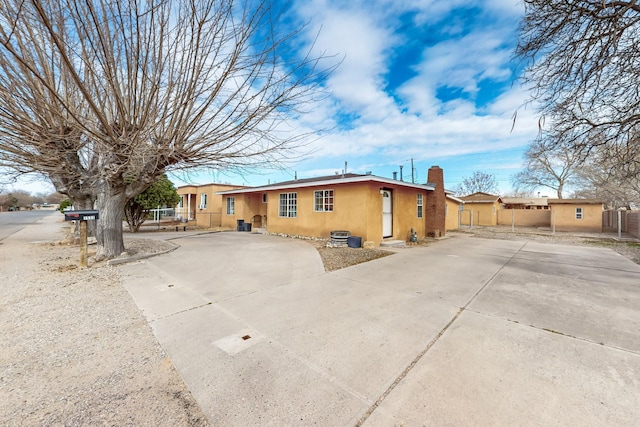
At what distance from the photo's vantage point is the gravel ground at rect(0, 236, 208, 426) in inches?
69.9

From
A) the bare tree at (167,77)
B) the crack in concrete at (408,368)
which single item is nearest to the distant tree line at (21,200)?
the bare tree at (167,77)

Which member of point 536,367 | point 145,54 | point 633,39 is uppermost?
point 633,39

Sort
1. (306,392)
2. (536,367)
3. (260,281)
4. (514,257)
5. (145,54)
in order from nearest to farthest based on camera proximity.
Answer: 1. (306,392)
2. (536,367)
3. (145,54)
4. (260,281)
5. (514,257)

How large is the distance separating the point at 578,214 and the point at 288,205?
2254 cm

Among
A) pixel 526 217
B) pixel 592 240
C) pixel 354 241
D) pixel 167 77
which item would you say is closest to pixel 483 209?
pixel 526 217

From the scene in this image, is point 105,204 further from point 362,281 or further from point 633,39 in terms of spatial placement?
point 633,39

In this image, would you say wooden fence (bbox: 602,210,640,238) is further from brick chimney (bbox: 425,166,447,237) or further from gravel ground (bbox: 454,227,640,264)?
brick chimney (bbox: 425,166,447,237)

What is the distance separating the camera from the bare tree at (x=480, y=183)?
37.0 meters

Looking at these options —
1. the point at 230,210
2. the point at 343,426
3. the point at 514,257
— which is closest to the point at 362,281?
the point at 343,426

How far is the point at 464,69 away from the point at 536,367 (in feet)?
28.8

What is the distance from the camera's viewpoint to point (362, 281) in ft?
16.4

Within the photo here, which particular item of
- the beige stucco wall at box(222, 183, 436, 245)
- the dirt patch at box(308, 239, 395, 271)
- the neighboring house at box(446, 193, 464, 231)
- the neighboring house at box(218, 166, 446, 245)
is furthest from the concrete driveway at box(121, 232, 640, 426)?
the neighboring house at box(446, 193, 464, 231)

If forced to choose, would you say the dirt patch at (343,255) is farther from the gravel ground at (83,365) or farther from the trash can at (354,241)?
the gravel ground at (83,365)

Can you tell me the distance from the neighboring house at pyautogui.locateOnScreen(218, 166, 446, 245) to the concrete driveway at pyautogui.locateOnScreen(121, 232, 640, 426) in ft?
13.6
